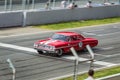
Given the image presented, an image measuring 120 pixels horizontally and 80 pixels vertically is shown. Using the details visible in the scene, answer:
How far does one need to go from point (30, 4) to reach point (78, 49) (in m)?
14.3

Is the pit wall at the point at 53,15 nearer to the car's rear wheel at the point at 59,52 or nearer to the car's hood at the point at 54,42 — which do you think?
the car's hood at the point at 54,42

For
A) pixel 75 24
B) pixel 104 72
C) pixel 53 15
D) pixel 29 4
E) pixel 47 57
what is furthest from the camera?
pixel 29 4

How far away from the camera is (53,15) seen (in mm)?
36000

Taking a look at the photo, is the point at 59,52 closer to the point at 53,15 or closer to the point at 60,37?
the point at 60,37

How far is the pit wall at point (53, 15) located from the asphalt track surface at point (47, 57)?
9.17ft

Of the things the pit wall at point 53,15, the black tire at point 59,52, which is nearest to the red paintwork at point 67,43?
the black tire at point 59,52

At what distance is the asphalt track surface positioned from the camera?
45.3 feet

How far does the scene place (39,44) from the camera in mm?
22625

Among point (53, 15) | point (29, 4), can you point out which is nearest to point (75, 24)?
point (53, 15)

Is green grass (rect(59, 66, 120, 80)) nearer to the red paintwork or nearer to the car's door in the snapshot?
the red paintwork

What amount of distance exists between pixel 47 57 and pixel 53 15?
2325cm

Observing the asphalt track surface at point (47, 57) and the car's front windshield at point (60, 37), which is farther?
the car's front windshield at point (60, 37)

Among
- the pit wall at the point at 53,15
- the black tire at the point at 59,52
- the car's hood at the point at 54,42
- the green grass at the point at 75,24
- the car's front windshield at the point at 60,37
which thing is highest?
the car's front windshield at the point at 60,37

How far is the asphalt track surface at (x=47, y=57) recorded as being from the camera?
1381cm
